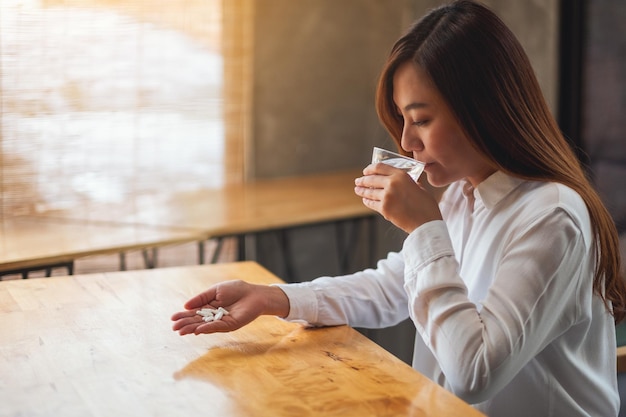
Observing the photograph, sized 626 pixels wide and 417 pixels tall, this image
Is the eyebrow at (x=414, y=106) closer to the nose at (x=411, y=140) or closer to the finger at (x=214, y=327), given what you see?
the nose at (x=411, y=140)

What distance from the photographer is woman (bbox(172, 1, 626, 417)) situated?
1.31m

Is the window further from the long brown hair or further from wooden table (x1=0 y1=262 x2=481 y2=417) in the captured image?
the long brown hair

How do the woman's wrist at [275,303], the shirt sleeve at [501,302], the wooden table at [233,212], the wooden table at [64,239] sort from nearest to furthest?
the shirt sleeve at [501,302] < the woman's wrist at [275,303] < the wooden table at [64,239] < the wooden table at [233,212]

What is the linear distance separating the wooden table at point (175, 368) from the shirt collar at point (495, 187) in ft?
1.05

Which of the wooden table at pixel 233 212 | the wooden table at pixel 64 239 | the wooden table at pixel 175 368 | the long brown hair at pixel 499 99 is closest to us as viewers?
the wooden table at pixel 175 368

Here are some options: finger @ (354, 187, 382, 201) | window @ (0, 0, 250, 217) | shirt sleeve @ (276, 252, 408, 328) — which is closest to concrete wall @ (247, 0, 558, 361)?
window @ (0, 0, 250, 217)

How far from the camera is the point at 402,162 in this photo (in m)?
1.47

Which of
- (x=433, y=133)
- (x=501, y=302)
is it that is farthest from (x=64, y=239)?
(x=501, y=302)

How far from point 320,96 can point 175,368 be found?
9.00 feet

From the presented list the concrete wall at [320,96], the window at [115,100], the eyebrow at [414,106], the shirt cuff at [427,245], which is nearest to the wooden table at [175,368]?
the shirt cuff at [427,245]

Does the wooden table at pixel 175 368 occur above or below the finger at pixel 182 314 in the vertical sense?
below

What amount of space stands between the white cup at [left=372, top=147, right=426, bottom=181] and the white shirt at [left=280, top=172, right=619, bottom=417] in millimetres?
106

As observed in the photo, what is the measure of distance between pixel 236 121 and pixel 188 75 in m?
0.24

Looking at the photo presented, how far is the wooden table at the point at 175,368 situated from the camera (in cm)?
117
